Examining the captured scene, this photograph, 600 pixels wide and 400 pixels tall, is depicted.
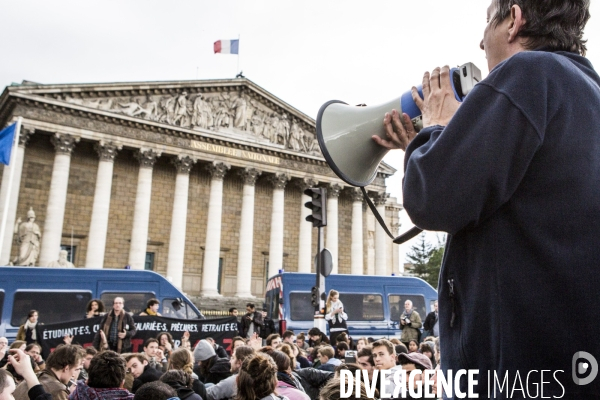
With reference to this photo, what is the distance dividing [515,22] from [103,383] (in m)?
4.27

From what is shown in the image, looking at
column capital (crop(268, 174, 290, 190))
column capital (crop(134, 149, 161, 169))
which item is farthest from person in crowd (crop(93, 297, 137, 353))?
column capital (crop(268, 174, 290, 190))

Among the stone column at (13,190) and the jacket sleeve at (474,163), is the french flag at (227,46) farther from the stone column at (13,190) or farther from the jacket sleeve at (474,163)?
Answer: the jacket sleeve at (474,163)

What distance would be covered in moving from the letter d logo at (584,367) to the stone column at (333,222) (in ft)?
106

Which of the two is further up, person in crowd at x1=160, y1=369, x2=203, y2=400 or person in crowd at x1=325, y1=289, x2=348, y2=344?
person in crowd at x1=325, y1=289, x2=348, y2=344

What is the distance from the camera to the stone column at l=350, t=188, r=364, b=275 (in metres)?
35.2

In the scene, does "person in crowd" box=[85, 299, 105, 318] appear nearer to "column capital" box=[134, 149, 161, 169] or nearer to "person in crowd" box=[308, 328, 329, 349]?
"person in crowd" box=[308, 328, 329, 349]

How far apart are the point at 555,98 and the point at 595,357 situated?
0.59 metres

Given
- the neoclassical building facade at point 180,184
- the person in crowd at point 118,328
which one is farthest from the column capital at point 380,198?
the person in crowd at point 118,328

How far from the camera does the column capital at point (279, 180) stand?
109 ft

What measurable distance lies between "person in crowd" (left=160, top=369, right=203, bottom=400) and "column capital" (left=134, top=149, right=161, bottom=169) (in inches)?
980

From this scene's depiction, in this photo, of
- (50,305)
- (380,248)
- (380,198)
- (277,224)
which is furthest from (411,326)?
(380,198)

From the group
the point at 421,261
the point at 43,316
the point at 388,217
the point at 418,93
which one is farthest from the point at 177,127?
the point at 421,261

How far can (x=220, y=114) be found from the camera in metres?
32.0

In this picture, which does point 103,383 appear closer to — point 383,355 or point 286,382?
point 286,382
